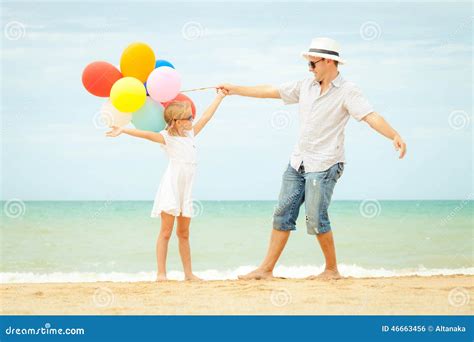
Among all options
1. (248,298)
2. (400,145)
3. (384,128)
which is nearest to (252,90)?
(384,128)

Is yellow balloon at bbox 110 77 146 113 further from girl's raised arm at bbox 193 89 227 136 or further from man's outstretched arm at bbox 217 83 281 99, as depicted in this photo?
man's outstretched arm at bbox 217 83 281 99

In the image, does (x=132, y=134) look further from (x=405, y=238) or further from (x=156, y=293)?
(x=405, y=238)

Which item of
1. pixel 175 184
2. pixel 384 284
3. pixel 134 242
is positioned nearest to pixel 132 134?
pixel 175 184

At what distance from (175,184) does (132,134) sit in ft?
1.82

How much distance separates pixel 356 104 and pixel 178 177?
1.55m

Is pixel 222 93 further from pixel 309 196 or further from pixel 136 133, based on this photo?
pixel 309 196

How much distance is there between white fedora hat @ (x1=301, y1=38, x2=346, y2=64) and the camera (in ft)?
18.0

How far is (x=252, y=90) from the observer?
5941mm

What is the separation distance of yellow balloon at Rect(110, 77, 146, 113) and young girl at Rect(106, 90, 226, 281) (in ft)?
1.01

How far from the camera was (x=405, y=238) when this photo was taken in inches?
577

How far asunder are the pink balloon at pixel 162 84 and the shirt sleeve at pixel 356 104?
1370 millimetres

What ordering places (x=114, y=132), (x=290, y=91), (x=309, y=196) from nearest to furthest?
(x=114, y=132)
(x=309, y=196)
(x=290, y=91)

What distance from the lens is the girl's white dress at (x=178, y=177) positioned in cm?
566

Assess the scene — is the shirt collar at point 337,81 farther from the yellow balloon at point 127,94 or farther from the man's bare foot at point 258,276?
the man's bare foot at point 258,276
